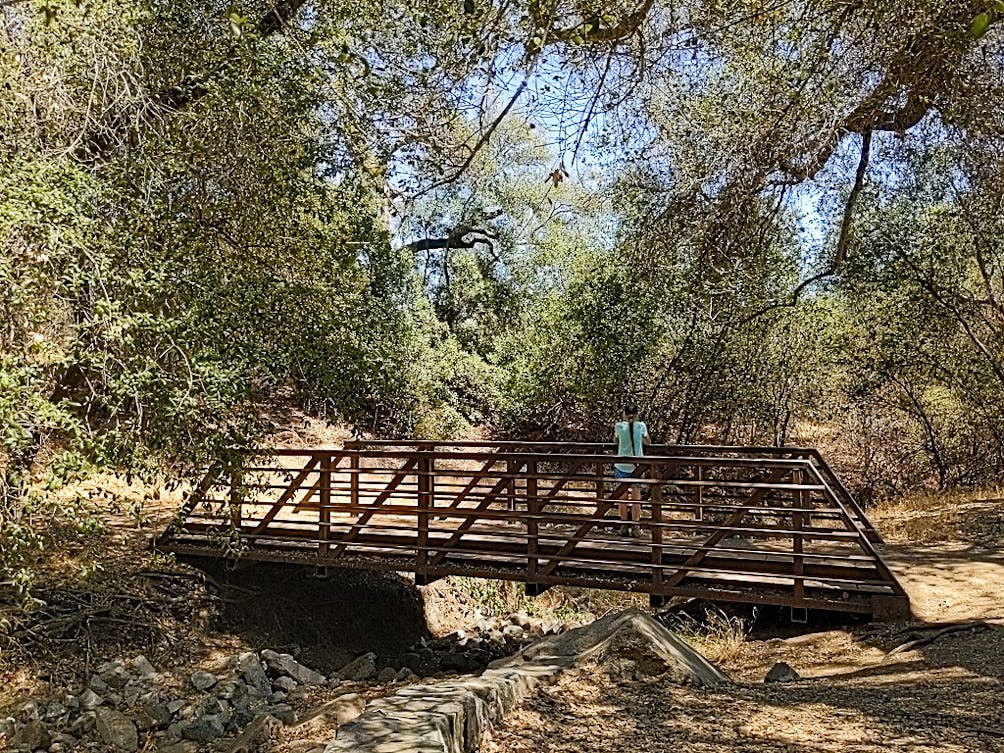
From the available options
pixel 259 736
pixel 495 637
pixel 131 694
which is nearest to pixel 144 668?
pixel 131 694

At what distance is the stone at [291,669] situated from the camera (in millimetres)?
8195

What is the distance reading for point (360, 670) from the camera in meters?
8.53

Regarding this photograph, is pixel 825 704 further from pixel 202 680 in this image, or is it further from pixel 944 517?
pixel 944 517

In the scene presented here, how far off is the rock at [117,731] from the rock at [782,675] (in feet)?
15.8

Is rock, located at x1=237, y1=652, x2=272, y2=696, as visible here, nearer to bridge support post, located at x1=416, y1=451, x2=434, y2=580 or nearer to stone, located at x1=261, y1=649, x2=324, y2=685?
stone, located at x1=261, y1=649, x2=324, y2=685

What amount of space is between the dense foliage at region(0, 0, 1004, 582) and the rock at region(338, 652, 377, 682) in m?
2.61

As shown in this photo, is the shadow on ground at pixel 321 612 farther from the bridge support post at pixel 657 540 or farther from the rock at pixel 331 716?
the bridge support post at pixel 657 540

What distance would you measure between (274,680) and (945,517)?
8.80 meters

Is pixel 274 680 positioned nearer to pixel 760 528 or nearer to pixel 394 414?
pixel 760 528

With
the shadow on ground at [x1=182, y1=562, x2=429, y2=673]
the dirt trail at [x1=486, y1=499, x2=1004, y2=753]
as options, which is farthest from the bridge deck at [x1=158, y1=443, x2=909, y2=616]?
the shadow on ground at [x1=182, y1=562, x2=429, y2=673]

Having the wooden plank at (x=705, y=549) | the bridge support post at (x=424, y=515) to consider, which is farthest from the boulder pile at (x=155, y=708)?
the wooden plank at (x=705, y=549)

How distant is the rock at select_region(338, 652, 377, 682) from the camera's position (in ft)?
27.6

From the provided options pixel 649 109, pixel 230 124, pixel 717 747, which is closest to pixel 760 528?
pixel 717 747

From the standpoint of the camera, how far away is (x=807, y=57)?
25.7 ft
